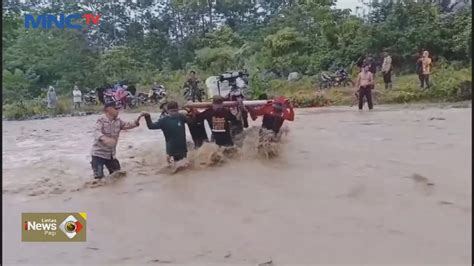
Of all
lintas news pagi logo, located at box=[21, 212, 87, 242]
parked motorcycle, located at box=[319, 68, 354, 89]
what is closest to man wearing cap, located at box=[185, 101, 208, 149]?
lintas news pagi logo, located at box=[21, 212, 87, 242]

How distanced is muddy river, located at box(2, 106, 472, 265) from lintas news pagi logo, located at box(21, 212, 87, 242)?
6cm

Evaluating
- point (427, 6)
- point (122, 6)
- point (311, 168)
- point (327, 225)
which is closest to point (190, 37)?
point (122, 6)

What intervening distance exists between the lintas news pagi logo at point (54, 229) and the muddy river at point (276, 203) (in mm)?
64

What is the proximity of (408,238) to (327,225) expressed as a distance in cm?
70

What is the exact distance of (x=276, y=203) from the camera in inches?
220

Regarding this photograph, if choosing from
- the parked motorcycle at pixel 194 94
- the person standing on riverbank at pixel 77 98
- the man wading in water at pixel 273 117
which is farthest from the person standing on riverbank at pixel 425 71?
the person standing on riverbank at pixel 77 98

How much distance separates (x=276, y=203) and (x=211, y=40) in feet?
87.9

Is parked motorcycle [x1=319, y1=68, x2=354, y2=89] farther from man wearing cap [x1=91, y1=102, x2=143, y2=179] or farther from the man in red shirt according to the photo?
man wearing cap [x1=91, y1=102, x2=143, y2=179]

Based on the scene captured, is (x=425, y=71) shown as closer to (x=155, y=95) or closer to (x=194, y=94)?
(x=194, y=94)

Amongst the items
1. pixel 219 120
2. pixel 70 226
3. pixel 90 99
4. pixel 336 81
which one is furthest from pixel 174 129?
pixel 90 99

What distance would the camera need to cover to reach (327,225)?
4.80 meters

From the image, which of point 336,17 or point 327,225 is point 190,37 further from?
point 327,225

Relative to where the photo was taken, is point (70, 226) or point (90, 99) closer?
point (70, 226)

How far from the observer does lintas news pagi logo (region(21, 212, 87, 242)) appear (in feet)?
13.9
